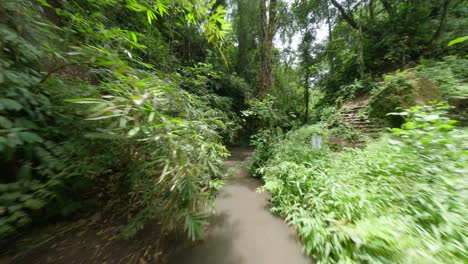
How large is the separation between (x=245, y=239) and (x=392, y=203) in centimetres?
161

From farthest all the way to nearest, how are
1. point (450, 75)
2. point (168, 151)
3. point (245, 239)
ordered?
point (450, 75) < point (245, 239) < point (168, 151)

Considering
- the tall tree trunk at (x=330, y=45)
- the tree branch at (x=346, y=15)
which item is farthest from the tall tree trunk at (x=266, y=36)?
the tree branch at (x=346, y=15)

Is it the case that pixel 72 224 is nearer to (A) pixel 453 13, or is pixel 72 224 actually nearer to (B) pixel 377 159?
(B) pixel 377 159

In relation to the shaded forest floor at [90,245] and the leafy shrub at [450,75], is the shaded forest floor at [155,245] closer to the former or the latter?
the shaded forest floor at [90,245]

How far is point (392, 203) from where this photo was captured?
1541 mm

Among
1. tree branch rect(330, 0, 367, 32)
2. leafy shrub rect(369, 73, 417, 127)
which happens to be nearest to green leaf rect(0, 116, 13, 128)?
leafy shrub rect(369, 73, 417, 127)

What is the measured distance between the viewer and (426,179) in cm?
153

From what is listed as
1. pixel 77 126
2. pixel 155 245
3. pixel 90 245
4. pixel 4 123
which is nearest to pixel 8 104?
pixel 4 123

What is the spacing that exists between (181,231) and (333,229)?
1628 mm

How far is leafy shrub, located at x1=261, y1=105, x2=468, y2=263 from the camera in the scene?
3.90ft

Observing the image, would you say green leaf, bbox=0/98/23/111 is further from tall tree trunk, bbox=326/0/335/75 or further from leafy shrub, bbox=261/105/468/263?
tall tree trunk, bbox=326/0/335/75

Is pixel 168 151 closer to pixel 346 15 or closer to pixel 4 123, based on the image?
pixel 4 123

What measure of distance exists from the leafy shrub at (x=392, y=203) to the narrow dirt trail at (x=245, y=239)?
181 mm

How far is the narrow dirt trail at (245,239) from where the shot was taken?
1560mm
